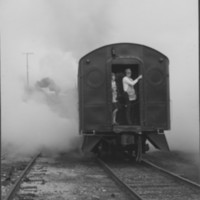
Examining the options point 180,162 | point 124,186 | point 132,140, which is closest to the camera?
point 124,186

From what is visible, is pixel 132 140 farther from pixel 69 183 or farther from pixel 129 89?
pixel 69 183

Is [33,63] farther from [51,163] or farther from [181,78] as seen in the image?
[51,163]

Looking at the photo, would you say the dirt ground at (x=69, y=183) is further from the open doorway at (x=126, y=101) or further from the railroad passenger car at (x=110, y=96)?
the open doorway at (x=126, y=101)

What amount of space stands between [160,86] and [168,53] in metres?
6.15

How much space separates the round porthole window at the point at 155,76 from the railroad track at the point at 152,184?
189 cm

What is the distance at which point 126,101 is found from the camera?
1034cm

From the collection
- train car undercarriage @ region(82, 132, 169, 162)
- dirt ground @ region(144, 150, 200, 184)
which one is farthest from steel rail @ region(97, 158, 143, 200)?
dirt ground @ region(144, 150, 200, 184)

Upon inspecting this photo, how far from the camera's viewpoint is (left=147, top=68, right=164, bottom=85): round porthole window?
10.1 meters

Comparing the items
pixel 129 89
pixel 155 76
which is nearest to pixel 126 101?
pixel 129 89

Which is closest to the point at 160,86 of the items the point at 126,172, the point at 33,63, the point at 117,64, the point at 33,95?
the point at 117,64

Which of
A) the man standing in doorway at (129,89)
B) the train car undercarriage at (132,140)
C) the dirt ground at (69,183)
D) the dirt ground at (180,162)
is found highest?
the man standing in doorway at (129,89)

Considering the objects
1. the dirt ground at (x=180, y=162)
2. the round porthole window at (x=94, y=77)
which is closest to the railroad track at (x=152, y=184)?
the dirt ground at (x=180, y=162)

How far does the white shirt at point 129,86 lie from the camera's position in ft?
Result: 33.1

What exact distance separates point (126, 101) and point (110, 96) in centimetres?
50
